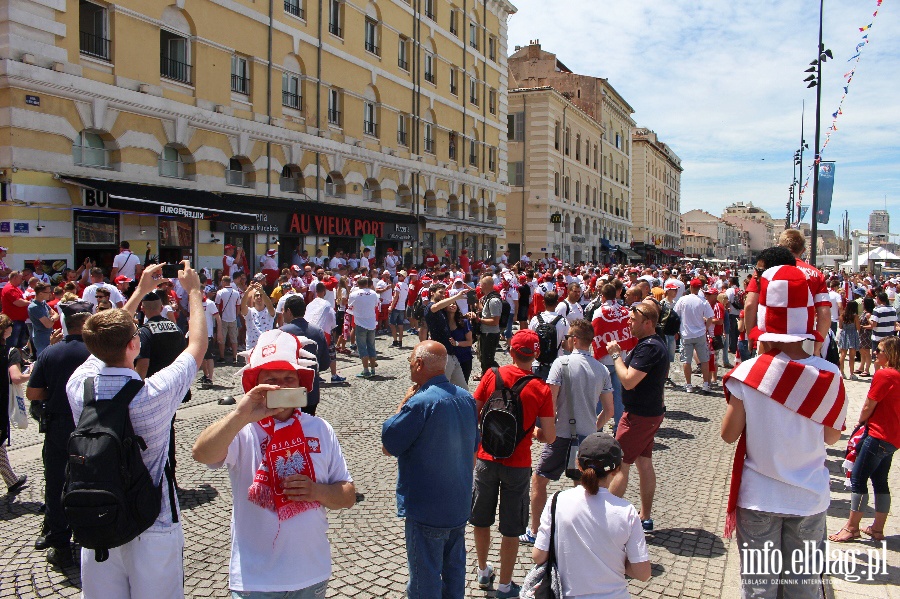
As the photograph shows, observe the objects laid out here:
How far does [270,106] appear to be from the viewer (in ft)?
75.1

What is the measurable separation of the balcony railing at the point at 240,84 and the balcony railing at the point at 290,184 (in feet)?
10.9

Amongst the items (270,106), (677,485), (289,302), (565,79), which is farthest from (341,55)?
(565,79)

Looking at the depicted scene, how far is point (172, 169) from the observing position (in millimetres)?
19844

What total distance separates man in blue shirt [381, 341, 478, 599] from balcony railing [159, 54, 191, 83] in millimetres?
18619

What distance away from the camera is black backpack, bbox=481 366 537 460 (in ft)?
15.0

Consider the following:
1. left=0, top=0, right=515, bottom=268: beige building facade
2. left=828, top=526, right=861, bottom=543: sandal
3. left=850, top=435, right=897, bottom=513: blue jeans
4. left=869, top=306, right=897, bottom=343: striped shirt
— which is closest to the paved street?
left=828, top=526, right=861, bottom=543: sandal

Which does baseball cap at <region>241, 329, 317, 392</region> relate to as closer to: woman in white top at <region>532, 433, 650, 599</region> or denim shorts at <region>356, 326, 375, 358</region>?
woman in white top at <region>532, 433, 650, 599</region>

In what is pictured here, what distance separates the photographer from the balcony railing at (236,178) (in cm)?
2194

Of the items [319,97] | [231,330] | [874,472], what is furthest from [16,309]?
[319,97]

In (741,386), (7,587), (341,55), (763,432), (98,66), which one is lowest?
(7,587)

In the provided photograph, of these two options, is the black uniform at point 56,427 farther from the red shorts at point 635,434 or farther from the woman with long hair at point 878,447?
the woman with long hair at point 878,447

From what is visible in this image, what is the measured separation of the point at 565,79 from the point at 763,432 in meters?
56.3

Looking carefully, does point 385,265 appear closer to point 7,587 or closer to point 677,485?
point 677,485

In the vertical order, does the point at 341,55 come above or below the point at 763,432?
above
